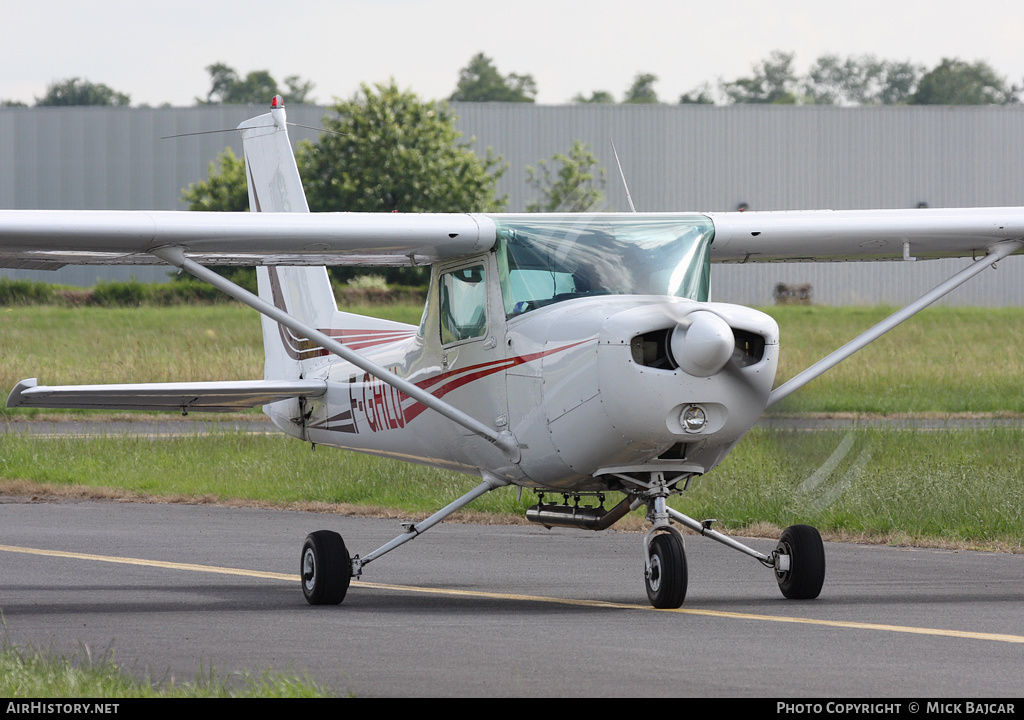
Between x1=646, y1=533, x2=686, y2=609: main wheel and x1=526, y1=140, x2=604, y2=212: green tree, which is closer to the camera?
x1=646, y1=533, x2=686, y2=609: main wheel

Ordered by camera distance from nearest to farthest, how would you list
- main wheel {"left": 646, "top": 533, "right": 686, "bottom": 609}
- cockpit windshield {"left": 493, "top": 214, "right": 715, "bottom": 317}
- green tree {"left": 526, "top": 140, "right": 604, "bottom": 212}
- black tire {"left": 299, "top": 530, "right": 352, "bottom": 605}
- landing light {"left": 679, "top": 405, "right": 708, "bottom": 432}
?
landing light {"left": 679, "top": 405, "right": 708, "bottom": 432}
main wheel {"left": 646, "top": 533, "right": 686, "bottom": 609}
cockpit windshield {"left": 493, "top": 214, "right": 715, "bottom": 317}
black tire {"left": 299, "top": 530, "right": 352, "bottom": 605}
green tree {"left": 526, "top": 140, "right": 604, "bottom": 212}

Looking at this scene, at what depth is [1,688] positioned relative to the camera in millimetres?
6375

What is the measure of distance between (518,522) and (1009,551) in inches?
196

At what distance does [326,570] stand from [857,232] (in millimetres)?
4472

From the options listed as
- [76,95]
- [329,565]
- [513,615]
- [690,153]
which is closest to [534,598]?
[513,615]

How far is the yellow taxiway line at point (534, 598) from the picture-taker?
26.5 ft

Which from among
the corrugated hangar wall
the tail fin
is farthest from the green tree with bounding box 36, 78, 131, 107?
the tail fin

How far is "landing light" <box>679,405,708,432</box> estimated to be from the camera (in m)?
8.37

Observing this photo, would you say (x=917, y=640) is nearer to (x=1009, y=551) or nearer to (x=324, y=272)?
(x=1009, y=551)

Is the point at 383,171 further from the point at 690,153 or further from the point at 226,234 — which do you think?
the point at 226,234

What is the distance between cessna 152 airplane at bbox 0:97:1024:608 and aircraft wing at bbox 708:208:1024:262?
0.02 meters

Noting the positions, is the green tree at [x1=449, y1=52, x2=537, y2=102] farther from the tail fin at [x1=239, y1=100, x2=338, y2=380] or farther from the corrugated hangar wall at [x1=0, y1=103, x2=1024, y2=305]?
the tail fin at [x1=239, y1=100, x2=338, y2=380]

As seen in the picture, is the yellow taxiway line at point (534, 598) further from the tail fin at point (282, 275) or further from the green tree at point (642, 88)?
Result: the green tree at point (642, 88)

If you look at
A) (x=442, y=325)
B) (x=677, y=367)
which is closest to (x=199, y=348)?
(x=442, y=325)
